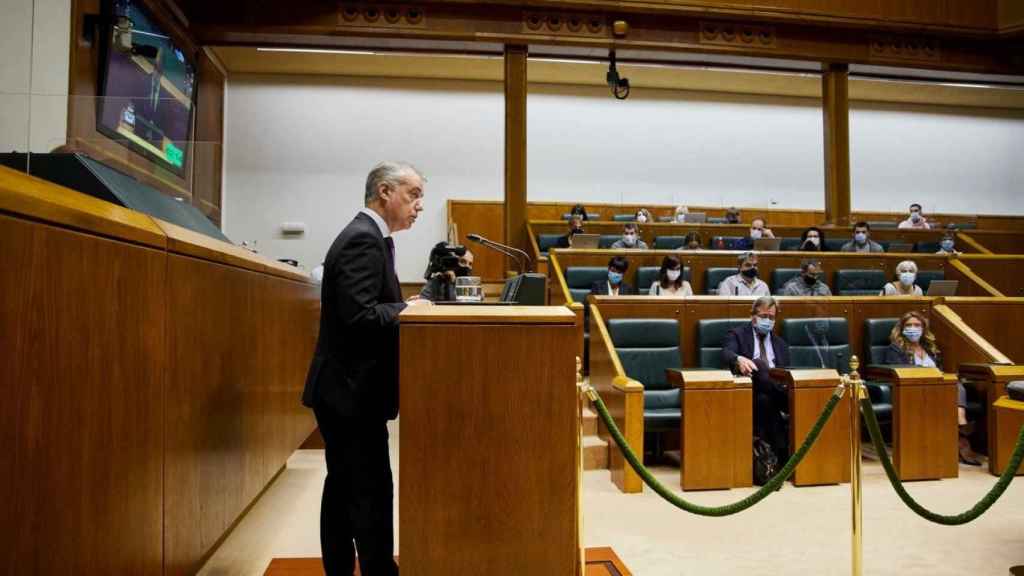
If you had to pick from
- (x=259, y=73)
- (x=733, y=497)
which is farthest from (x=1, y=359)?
(x=259, y=73)

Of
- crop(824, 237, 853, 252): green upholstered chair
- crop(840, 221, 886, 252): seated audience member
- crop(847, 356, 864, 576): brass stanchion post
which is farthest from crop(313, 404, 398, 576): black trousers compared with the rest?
crop(824, 237, 853, 252): green upholstered chair

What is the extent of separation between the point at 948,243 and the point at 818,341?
328 cm

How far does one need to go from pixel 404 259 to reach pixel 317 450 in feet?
14.8

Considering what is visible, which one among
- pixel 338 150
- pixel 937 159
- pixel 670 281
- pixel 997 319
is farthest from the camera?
pixel 937 159

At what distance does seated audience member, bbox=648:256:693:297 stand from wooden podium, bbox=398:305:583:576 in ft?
10.3

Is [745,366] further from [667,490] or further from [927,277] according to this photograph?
[927,277]

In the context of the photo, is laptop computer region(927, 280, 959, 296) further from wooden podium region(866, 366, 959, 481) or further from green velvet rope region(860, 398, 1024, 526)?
green velvet rope region(860, 398, 1024, 526)

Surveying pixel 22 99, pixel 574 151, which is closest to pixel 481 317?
pixel 22 99

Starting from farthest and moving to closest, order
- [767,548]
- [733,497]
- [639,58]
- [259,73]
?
[259,73]
[639,58]
[733,497]
[767,548]

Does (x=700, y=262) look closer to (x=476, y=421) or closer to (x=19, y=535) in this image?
(x=476, y=421)

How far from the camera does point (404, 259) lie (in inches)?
316

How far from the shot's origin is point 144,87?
16.0ft

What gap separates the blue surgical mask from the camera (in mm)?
3430

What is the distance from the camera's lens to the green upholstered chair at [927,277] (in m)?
4.87
